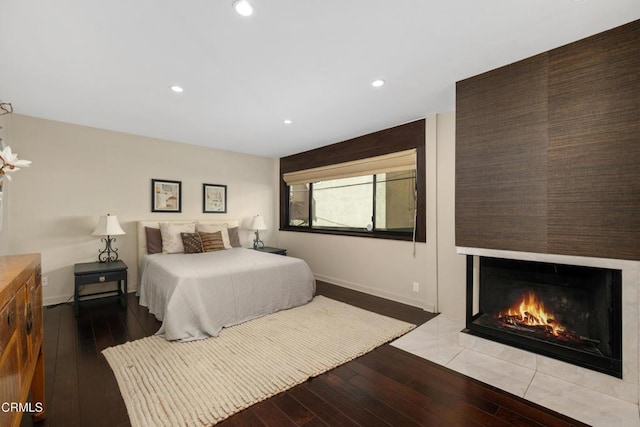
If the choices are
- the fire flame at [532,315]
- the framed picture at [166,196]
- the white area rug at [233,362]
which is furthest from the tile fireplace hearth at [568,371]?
the framed picture at [166,196]

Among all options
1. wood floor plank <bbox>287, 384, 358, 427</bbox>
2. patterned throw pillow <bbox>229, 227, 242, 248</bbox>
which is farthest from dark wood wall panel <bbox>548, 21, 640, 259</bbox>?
patterned throw pillow <bbox>229, 227, 242, 248</bbox>

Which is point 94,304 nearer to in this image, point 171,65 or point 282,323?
point 282,323

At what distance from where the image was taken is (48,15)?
169 centimetres

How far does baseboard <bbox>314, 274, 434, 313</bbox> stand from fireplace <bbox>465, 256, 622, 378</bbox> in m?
0.92

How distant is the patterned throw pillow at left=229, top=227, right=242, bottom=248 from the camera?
484 cm

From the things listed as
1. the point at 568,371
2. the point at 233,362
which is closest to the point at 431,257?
the point at 568,371

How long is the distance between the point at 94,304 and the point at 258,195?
120 inches

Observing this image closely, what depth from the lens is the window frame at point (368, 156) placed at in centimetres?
354

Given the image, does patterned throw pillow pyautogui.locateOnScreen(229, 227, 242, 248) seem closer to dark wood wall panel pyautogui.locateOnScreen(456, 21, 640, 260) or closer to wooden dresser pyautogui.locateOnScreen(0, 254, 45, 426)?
wooden dresser pyautogui.locateOnScreen(0, 254, 45, 426)

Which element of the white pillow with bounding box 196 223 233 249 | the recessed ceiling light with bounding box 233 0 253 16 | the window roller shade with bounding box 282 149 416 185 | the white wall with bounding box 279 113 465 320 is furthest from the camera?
the white pillow with bounding box 196 223 233 249

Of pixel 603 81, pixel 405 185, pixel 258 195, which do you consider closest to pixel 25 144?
pixel 258 195

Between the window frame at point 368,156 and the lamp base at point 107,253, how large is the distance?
2.81 meters

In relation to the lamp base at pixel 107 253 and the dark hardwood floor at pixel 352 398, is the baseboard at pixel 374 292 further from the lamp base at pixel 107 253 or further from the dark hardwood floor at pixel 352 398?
the lamp base at pixel 107 253

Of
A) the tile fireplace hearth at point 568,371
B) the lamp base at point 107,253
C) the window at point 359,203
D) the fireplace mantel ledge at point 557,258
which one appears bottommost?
the tile fireplace hearth at point 568,371
